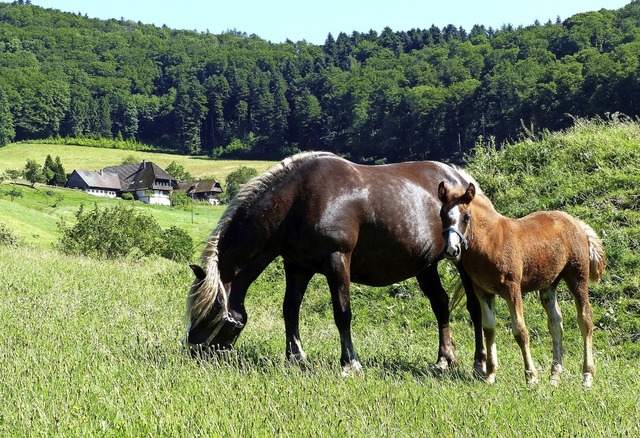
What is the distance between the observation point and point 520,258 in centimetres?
665

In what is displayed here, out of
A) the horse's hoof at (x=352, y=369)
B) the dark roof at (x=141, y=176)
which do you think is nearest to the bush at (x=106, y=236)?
the horse's hoof at (x=352, y=369)

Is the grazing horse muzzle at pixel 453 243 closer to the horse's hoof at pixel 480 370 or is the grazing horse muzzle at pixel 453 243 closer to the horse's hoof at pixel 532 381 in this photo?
the horse's hoof at pixel 532 381

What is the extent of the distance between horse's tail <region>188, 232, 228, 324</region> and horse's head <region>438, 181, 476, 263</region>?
2700 mm

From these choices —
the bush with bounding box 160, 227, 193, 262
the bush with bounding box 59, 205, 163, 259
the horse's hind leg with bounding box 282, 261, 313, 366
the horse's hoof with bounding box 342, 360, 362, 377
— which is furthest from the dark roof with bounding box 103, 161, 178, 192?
the horse's hoof with bounding box 342, 360, 362, 377

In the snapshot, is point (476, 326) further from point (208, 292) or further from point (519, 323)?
point (208, 292)

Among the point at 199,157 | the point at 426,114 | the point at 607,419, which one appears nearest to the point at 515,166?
the point at 607,419

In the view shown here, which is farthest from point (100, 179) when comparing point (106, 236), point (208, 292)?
point (208, 292)

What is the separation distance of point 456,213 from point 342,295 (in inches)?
73.2

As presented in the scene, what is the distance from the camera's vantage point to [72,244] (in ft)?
82.9

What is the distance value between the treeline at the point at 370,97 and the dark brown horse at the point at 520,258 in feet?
162

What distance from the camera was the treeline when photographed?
253 feet

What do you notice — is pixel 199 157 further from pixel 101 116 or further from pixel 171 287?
pixel 171 287

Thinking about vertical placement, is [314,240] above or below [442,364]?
above

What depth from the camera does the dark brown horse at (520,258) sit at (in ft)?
20.7
